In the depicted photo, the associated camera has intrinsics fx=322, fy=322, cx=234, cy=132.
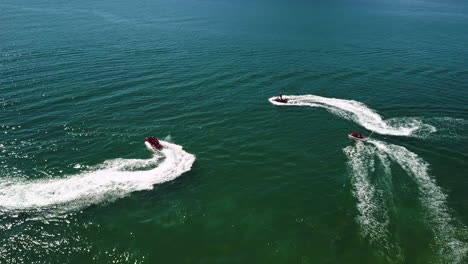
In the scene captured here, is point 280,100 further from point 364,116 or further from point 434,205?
point 434,205

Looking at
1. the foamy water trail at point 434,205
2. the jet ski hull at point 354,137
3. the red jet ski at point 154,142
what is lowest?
the foamy water trail at point 434,205

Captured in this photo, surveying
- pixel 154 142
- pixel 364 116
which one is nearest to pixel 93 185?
pixel 154 142

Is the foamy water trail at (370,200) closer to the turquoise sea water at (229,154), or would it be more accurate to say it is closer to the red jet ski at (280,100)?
the turquoise sea water at (229,154)

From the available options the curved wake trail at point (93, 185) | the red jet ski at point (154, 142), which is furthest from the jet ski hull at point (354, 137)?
the red jet ski at point (154, 142)

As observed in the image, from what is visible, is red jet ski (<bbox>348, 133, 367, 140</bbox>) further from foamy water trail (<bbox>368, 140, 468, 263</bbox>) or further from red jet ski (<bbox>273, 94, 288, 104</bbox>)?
red jet ski (<bbox>273, 94, 288, 104</bbox>)

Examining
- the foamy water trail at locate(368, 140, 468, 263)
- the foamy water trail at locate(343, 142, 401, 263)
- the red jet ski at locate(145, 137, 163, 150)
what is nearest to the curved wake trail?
the red jet ski at locate(145, 137, 163, 150)

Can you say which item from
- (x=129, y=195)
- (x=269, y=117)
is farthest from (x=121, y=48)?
(x=129, y=195)

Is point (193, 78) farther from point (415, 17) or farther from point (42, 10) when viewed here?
point (415, 17)
